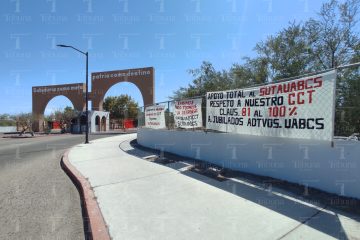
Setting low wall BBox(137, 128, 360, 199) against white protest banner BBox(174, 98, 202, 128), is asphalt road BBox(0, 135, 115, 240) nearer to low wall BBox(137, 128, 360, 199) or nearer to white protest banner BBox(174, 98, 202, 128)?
low wall BBox(137, 128, 360, 199)

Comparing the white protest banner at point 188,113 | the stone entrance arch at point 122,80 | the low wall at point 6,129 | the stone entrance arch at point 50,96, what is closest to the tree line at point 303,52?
the white protest banner at point 188,113

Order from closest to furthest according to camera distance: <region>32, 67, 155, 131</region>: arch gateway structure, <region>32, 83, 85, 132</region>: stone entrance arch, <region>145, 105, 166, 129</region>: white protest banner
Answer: <region>145, 105, 166, 129</region>: white protest banner, <region>32, 67, 155, 131</region>: arch gateway structure, <region>32, 83, 85, 132</region>: stone entrance arch

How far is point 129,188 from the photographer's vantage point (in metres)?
6.14

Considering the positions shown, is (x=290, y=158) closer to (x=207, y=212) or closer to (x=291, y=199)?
(x=291, y=199)

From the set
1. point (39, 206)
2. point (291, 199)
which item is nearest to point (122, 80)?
point (39, 206)

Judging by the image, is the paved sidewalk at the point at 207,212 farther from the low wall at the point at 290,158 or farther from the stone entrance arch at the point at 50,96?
the stone entrance arch at the point at 50,96

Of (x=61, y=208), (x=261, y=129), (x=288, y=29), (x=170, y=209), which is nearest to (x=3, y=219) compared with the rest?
(x=61, y=208)

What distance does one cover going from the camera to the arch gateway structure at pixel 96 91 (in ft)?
128

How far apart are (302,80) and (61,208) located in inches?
205

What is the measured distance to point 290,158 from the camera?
580cm

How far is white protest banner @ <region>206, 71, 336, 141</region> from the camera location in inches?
191

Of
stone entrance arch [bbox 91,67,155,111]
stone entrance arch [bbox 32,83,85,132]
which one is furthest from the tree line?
stone entrance arch [bbox 32,83,85,132]

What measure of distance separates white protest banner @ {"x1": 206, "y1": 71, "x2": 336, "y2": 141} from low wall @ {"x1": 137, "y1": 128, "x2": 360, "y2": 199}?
0.28 metres

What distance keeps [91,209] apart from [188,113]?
538cm
